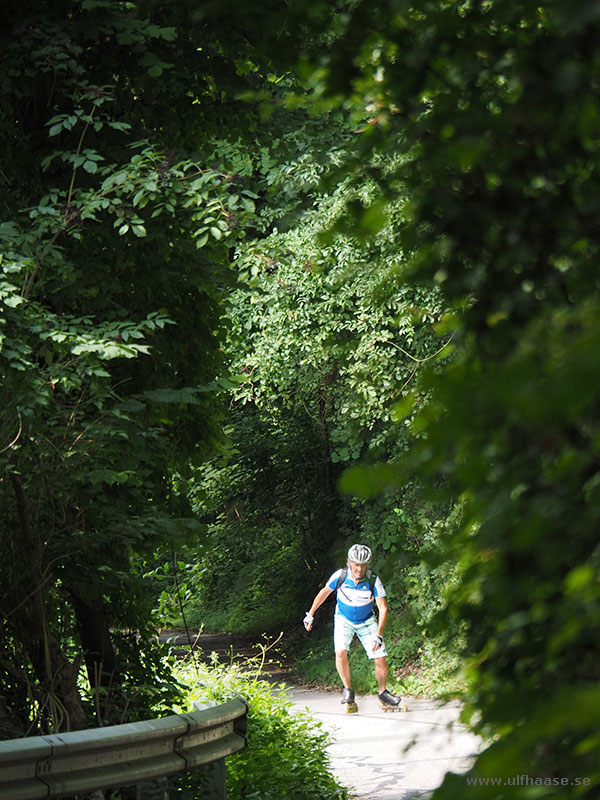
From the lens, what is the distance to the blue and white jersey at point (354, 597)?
12500mm

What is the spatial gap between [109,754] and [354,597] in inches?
310

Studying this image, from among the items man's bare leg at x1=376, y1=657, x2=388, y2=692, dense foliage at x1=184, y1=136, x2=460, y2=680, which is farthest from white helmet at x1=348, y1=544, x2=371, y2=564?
man's bare leg at x1=376, y1=657, x2=388, y2=692

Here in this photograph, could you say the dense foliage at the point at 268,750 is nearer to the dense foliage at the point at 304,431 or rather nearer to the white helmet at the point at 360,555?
the dense foliage at the point at 304,431

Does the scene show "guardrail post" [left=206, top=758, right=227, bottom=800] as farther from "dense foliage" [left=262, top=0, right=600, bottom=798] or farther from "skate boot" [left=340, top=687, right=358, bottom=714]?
"skate boot" [left=340, top=687, right=358, bottom=714]

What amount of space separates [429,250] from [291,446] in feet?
64.1

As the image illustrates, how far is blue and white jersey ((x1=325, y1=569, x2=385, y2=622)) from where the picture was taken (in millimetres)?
12500

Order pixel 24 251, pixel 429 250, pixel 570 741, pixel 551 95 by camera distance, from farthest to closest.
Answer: pixel 24 251
pixel 429 250
pixel 551 95
pixel 570 741

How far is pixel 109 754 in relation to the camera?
4.88 m

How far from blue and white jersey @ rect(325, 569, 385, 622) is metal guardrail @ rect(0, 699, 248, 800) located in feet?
22.3

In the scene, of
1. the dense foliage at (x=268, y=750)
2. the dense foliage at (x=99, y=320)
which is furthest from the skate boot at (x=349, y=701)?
the dense foliage at (x=99, y=320)

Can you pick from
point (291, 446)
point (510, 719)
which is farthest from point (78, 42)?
point (291, 446)

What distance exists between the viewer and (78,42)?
702cm

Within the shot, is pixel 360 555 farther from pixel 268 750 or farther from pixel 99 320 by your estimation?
pixel 99 320

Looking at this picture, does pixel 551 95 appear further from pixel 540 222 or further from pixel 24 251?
pixel 24 251
